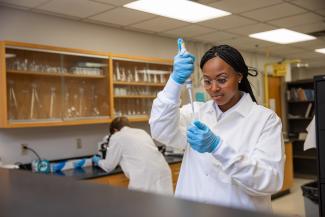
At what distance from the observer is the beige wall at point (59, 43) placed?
3309 millimetres

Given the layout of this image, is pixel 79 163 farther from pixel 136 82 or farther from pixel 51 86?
pixel 136 82

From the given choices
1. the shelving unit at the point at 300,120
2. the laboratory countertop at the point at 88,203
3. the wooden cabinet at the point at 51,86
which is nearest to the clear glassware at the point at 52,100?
the wooden cabinet at the point at 51,86

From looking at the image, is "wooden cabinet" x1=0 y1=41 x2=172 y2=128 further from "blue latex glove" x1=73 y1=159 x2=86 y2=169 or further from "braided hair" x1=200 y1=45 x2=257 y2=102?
"braided hair" x1=200 y1=45 x2=257 y2=102

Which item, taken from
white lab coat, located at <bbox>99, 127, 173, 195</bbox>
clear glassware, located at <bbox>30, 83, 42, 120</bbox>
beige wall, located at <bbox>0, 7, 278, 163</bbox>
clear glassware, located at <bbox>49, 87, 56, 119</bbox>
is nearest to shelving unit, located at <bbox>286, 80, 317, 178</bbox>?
beige wall, located at <bbox>0, 7, 278, 163</bbox>

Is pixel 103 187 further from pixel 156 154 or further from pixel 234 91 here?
pixel 156 154

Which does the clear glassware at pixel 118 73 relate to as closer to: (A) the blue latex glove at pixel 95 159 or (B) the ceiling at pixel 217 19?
(B) the ceiling at pixel 217 19

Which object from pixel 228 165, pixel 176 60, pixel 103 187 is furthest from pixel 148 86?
pixel 103 187

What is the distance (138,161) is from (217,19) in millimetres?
1867

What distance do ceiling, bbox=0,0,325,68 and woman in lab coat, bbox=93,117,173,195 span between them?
121 centimetres

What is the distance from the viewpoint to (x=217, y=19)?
3.93m

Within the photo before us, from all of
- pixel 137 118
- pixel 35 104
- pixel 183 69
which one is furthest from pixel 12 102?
pixel 183 69

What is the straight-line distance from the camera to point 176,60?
4.75 ft

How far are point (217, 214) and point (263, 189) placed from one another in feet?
2.99

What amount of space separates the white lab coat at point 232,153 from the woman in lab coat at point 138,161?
1681 millimetres
